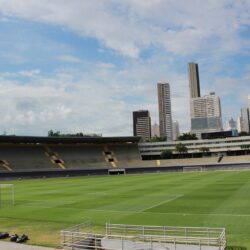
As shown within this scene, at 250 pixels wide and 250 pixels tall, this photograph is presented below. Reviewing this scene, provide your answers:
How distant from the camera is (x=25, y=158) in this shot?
115 meters

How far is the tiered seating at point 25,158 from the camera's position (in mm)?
109750

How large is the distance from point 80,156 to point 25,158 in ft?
66.6

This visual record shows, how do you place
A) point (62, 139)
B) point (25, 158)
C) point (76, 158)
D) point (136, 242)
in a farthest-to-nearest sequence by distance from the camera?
point (76, 158), point (62, 139), point (25, 158), point (136, 242)

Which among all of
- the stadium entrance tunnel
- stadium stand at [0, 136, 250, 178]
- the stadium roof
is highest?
the stadium roof

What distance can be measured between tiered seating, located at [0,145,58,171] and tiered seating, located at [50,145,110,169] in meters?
5.84

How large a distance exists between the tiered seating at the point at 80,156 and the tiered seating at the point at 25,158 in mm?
5837

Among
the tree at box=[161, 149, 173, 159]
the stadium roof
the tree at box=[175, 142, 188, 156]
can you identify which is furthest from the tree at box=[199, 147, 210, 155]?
the stadium roof

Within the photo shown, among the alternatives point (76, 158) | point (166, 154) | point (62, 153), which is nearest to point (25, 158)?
point (62, 153)

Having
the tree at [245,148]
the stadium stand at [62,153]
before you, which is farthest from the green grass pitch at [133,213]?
the tree at [245,148]

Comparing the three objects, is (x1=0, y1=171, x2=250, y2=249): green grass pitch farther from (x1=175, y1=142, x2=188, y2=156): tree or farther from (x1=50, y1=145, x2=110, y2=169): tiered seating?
(x1=175, y1=142, x2=188, y2=156): tree

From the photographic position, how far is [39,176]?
106500mm

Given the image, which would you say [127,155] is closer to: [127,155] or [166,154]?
[127,155]

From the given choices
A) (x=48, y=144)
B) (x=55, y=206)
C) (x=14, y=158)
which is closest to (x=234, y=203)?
(x=55, y=206)

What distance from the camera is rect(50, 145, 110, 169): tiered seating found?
124m
